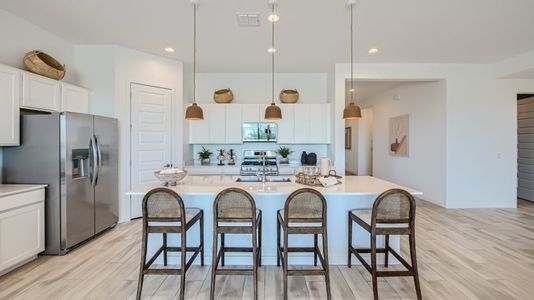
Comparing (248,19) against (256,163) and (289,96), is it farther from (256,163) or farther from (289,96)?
(256,163)

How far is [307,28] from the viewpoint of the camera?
3426 mm

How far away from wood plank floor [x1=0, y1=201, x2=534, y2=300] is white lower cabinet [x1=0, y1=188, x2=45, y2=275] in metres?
0.17

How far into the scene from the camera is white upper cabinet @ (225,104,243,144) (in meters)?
5.24

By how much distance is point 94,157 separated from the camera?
11.3ft

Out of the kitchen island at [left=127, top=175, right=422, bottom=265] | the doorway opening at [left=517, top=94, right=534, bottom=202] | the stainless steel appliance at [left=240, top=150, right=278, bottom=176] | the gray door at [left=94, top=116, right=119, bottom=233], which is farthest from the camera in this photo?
the doorway opening at [left=517, top=94, right=534, bottom=202]

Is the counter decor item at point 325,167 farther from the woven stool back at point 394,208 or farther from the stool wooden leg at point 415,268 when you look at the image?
the stool wooden leg at point 415,268

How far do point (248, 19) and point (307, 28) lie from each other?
31.6 inches

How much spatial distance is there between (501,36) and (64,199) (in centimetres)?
612

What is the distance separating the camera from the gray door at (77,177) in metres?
3.00

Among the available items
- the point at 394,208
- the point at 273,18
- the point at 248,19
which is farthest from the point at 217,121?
the point at 394,208

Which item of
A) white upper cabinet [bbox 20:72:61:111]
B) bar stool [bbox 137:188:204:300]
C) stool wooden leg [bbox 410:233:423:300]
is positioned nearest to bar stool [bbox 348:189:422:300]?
stool wooden leg [bbox 410:233:423:300]

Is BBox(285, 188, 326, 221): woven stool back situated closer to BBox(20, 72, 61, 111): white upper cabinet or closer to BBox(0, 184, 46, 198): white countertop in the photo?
BBox(0, 184, 46, 198): white countertop

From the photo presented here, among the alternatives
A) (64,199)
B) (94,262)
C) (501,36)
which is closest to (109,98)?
(64,199)

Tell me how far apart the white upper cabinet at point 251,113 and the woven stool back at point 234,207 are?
324 cm
